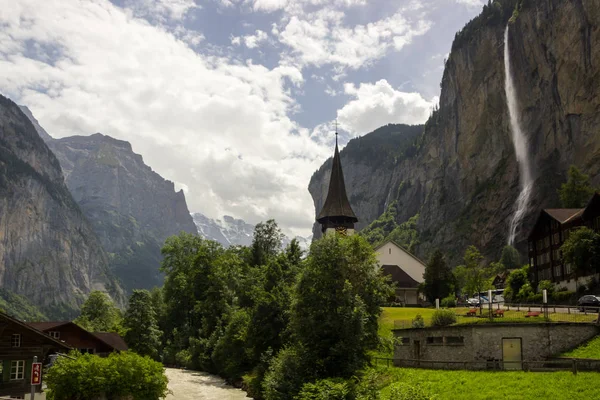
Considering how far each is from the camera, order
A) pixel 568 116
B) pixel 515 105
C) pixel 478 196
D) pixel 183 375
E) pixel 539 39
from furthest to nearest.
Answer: pixel 478 196
pixel 515 105
pixel 539 39
pixel 568 116
pixel 183 375

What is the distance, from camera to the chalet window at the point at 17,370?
134ft

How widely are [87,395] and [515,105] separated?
147629mm

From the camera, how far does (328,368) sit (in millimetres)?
41938

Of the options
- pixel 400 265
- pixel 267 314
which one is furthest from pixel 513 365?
pixel 400 265

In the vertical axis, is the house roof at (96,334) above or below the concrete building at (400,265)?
below

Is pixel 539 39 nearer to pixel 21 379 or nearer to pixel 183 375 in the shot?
pixel 183 375

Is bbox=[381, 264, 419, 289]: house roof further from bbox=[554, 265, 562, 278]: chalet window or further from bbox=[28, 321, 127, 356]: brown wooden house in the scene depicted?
bbox=[28, 321, 127, 356]: brown wooden house

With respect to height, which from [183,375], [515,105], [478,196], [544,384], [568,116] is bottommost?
[183,375]

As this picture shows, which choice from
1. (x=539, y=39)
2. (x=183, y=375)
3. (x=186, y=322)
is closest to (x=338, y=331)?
(x=183, y=375)

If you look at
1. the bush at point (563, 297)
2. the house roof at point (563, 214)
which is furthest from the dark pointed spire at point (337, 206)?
the bush at point (563, 297)

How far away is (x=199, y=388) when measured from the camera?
2350 inches

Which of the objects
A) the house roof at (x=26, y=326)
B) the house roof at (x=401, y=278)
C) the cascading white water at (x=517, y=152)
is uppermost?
the cascading white water at (x=517, y=152)

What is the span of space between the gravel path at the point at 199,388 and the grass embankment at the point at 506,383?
19.2 metres

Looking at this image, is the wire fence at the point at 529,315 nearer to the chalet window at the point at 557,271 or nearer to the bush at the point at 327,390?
the bush at the point at 327,390
